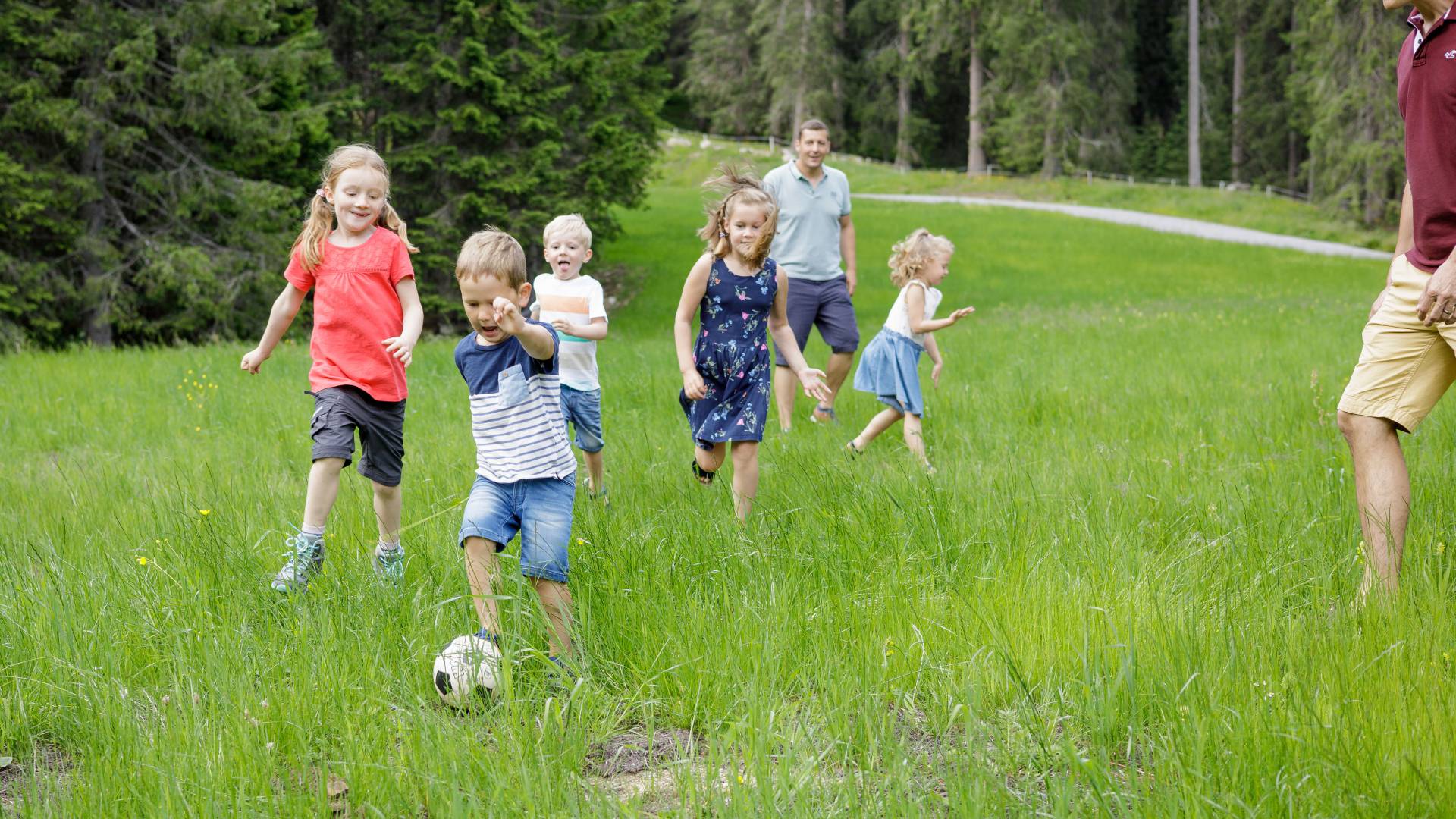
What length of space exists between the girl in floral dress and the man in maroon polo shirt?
232 cm

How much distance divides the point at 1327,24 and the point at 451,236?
28.5 m

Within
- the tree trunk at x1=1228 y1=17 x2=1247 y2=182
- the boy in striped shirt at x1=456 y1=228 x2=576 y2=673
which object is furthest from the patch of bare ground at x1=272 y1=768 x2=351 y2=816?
the tree trunk at x1=1228 y1=17 x2=1247 y2=182

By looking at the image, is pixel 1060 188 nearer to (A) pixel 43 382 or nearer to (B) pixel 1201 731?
(A) pixel 43 382

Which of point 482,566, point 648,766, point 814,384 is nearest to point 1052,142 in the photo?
point 814,384

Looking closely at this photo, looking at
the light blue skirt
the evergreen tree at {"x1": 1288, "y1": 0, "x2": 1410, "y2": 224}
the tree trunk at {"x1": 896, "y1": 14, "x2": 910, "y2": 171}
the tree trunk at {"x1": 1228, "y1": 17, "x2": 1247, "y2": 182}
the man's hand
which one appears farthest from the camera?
the tree trunk at {"x1": 896, "y1": 14, "x2": 910, "y2": 171}

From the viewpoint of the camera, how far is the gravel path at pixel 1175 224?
109ft

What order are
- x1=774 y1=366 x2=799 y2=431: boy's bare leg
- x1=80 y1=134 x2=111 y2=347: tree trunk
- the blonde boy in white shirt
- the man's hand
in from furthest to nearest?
x1=80 y1=134 x2=111 y2=347: tree trunk → x1=774 y1=366 x2=799 y2=431: boy's bare leg → the blonde boy in white shirt → the man's hand

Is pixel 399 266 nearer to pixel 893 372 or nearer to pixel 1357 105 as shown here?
pixel 893 372

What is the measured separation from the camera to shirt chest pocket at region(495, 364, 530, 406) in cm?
389

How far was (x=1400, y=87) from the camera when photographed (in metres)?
Result: 4.08

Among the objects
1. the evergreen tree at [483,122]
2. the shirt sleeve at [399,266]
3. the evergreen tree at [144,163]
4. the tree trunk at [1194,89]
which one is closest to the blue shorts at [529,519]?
the shirt sleeve at [399,266]

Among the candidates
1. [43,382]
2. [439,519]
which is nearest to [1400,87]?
[439,519]

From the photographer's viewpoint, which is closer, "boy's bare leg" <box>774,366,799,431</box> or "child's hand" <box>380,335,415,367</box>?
"child's hand" <box>380,335,415,367</box>

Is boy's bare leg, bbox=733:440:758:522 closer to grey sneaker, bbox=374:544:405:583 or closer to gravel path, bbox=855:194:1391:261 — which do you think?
grey sneaker, bbox=374:544:405:583
